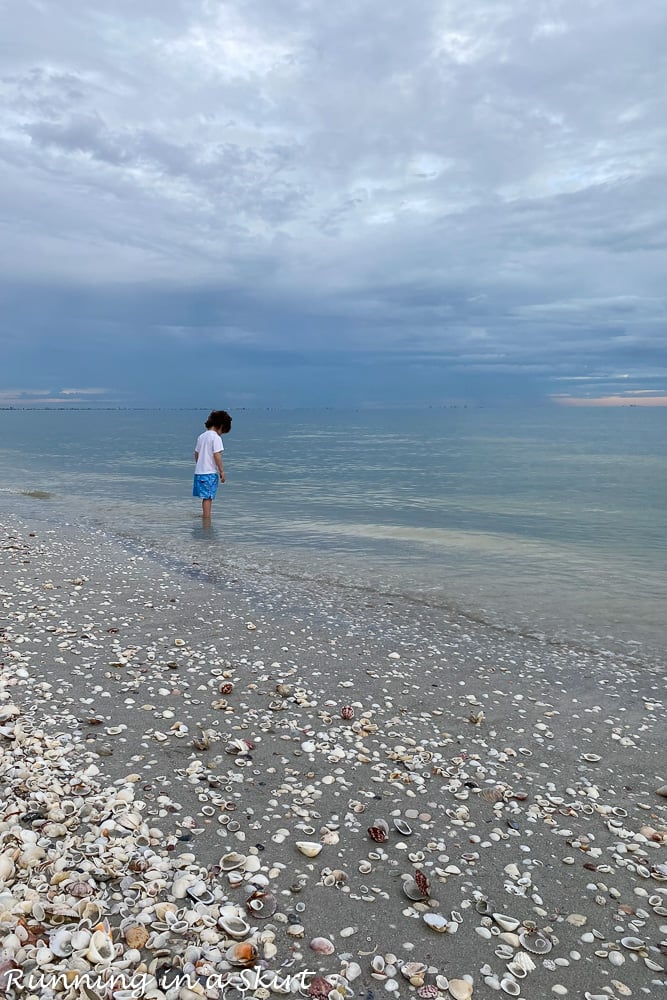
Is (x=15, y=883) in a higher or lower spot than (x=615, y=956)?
higher

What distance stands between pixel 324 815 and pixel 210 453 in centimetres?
1554

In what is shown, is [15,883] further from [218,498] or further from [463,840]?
[218,498]

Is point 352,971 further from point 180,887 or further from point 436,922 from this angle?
point 180,887

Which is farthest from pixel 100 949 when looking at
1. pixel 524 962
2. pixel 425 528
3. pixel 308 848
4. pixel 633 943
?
pixel 425 528

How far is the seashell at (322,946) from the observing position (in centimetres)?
406

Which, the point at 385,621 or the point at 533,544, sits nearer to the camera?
the point at 385,621

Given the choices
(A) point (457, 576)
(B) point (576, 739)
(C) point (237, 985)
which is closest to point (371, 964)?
(C) point (237, 985)

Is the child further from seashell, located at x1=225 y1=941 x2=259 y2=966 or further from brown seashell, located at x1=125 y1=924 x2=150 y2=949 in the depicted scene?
seashell, located at x1=225 y1=941 x2=259 y2=966

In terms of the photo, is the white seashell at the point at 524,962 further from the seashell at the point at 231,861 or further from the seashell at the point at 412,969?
the seashell at the point at 231,861

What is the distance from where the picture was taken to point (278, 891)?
4.58m

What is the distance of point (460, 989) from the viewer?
383 centimetres

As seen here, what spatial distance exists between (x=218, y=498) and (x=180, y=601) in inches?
797

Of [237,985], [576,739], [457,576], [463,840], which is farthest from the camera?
[457,576]

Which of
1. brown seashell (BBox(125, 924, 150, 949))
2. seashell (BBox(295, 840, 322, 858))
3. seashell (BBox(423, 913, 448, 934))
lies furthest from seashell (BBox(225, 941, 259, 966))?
seashell (BBox(423, 913, 448, 934))
